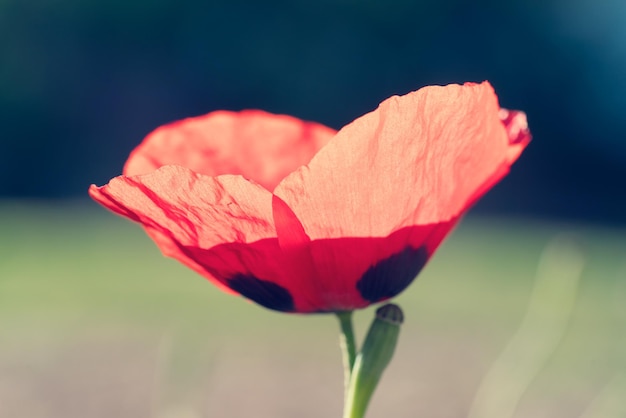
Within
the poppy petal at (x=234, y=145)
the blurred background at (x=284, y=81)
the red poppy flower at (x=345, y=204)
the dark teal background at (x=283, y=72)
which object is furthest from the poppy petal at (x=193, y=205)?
the dark teal background at (x=283, y=72)

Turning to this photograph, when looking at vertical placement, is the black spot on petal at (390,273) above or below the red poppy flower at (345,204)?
below

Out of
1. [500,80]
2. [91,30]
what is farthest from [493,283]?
[91,30]

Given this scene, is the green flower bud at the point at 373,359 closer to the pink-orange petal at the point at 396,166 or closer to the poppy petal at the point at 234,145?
the pink-orange petal at the point at 396,166

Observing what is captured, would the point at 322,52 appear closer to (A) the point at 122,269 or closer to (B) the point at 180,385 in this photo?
(A) the point at 122,269

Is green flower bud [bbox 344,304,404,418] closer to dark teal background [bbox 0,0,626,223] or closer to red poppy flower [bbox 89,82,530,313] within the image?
red poppy flower [bbox 89,82,530,313]

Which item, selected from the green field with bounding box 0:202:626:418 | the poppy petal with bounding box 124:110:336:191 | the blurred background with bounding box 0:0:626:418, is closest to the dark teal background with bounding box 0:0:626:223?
the blurred background with bounding box 0:0:626:418

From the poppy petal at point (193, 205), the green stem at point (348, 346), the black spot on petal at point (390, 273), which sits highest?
the poppy petal at point (193, 205)

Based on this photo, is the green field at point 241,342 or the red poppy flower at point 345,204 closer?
the red poppy flower at point 345,204
